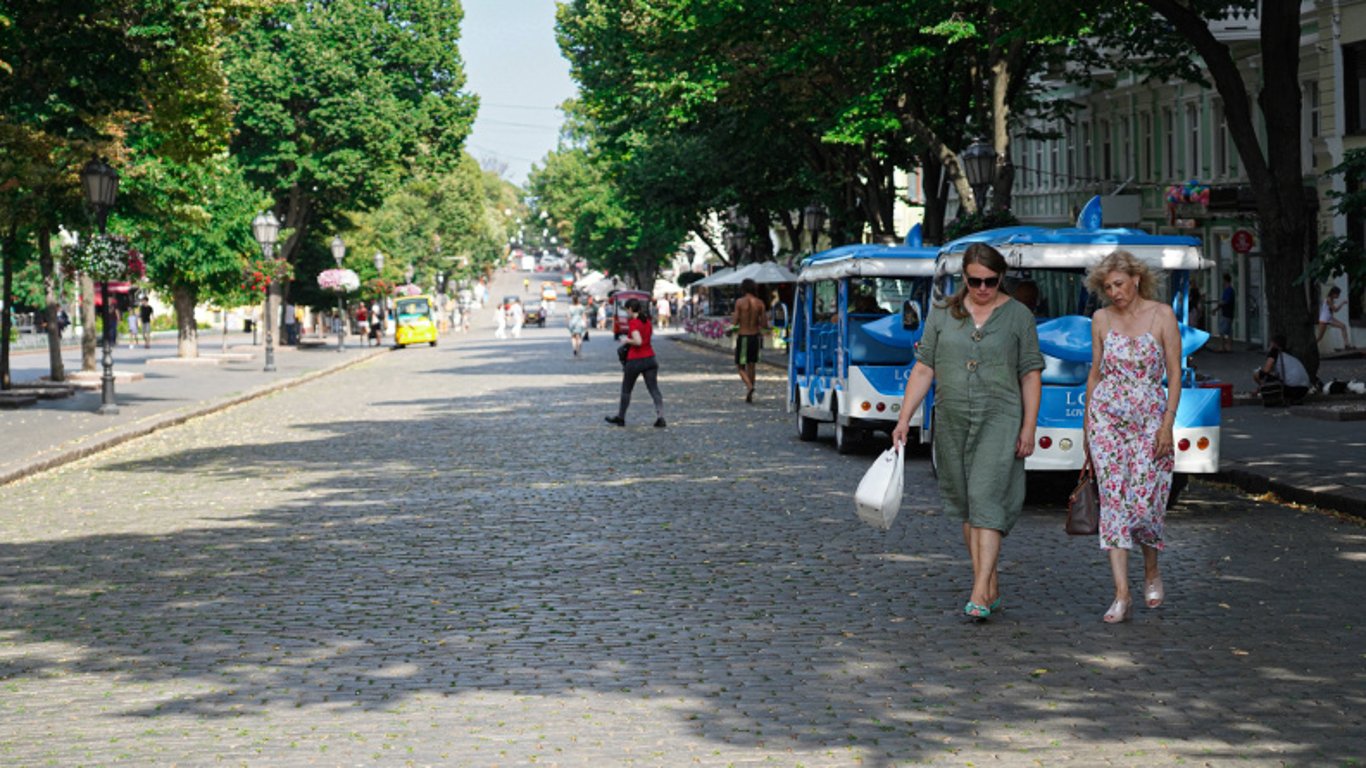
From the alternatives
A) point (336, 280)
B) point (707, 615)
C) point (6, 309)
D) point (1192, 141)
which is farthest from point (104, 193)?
point (336, 280)

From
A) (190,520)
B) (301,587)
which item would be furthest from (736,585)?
(190,520)

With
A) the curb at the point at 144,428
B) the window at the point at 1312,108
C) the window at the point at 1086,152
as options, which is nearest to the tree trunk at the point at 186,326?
the curb at the point at 144,428

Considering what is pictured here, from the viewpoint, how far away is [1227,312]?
150ft

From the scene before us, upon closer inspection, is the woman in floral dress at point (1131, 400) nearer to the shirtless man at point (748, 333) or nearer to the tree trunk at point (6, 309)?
the shirtless man at point (748, 333)

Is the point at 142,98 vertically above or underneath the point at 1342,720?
above

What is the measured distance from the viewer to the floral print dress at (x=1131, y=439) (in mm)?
9992

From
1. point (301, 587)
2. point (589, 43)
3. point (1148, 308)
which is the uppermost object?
point (589, 43)

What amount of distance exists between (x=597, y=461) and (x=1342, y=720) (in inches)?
539

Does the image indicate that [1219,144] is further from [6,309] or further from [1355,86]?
[6,309]

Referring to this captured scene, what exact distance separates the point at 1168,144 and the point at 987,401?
4588 centimetres

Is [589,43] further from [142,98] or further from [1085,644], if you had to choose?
[1085,644]

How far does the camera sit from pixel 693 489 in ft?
57.0

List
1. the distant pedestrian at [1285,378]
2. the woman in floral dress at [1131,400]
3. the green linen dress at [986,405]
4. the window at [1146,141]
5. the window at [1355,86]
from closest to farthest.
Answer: the green linen dress at [986,405] → the woman in floral dress at [1131,400] → the distant pedestrian at [1285,378] → the window at [1355,86] → the window at [1146,141]

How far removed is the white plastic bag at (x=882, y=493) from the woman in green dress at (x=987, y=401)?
0.19m
